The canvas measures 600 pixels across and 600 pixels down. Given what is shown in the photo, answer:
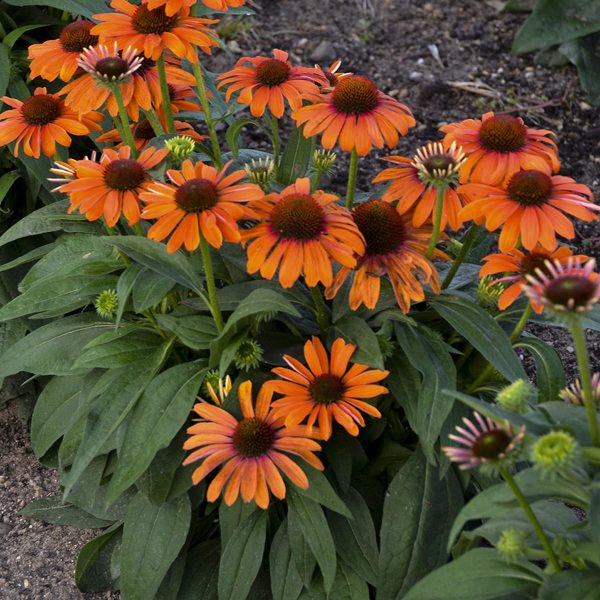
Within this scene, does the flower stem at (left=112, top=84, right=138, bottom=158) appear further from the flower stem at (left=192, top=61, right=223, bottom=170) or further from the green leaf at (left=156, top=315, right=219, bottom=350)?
the green leaf at (left=156, top=315, right=219, bottom=350)

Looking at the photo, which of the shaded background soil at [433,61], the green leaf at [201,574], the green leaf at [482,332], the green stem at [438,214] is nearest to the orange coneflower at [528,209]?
the green stem at [438,214]

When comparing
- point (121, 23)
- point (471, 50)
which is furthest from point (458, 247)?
point (471, 50)

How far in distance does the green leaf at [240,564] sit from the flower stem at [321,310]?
459mm

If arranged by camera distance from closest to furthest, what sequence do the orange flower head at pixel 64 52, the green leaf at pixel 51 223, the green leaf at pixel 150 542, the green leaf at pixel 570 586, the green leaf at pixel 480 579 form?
1. the green leaf at pixel 570 586
2. the green leaf at pixel 480 579
3. the green leaf at pixel 150 542
4. the orange flower head at pixel 64 52
5. the green leaf at pixel 51 223

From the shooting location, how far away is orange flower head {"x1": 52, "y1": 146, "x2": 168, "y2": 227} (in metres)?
1.96

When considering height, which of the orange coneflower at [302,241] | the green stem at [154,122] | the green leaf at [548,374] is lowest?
the green leaf at [548,374]

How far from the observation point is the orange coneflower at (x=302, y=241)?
73.0 inches

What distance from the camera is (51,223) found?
7.95 feet

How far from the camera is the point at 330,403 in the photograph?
1982mm

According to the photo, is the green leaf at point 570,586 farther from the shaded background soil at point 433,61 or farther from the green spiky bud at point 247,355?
the shaded background soil at point 433,61

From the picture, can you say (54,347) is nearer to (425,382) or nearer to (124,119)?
(124,119)

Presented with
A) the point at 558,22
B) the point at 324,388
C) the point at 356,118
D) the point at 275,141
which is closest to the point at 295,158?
the point at 275,141

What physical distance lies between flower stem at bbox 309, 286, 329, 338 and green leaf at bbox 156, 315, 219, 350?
9.0 inches

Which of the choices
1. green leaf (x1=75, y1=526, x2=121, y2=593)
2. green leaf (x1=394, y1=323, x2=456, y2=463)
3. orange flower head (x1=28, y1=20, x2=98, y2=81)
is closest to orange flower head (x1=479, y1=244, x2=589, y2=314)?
green leaf (x1=394, y1=323, x2=456, y2=463)
